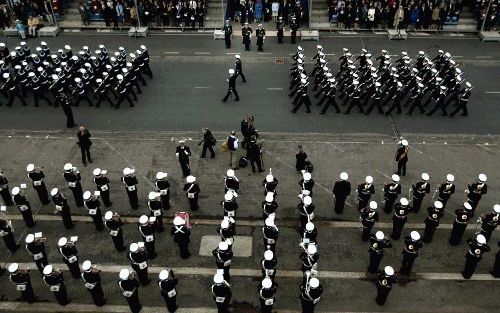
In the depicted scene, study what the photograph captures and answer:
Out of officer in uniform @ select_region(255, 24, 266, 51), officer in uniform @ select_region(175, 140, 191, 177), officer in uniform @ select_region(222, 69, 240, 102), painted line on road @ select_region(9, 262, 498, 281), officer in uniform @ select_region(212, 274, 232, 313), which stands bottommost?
painted line on road @ select_region(9, 262, 498, 281)

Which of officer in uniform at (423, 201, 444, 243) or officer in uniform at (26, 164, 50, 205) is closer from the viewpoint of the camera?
officer in uniform at (423, 201, 444, 243)

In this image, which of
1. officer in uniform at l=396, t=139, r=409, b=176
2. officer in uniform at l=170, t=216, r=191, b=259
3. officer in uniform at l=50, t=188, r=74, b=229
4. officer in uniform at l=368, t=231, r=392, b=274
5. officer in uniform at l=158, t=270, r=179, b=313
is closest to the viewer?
officer in uniform at l=158, t=270, r=179, b=313

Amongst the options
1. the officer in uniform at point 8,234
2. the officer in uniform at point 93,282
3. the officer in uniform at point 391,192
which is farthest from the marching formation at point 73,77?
the officer in uniform at point 391,192

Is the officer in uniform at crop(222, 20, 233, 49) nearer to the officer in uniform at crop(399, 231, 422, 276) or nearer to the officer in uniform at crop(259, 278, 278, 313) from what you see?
the officer in uniform at crop(399, 231, 422, 276)

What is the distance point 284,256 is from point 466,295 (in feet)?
15.2

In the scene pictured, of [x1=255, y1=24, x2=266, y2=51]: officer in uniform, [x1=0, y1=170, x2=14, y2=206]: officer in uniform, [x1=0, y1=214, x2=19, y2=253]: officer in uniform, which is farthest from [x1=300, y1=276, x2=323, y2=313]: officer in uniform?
[x1=255, y1=24, x2=266, y2=51]: officer in uniform

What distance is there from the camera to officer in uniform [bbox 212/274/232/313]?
1052cm

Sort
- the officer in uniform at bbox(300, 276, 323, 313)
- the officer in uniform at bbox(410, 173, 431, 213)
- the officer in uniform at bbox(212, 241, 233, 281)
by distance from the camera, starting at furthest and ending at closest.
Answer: the officer in uniform at bbox(410, 173, 431, 213) < the officer in uniform at bbox(212, 241, 233, 281) < the officer in uniform at bbox(300, 276, 323, 313)

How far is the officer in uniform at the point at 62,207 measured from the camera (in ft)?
43.4

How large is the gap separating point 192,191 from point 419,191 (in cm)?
659

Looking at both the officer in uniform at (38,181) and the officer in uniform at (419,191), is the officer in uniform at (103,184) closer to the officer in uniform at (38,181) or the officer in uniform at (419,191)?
the officer in uniform at (38,181)

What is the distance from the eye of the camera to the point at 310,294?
1063cm

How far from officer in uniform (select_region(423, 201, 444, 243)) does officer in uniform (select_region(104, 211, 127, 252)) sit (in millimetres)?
8231

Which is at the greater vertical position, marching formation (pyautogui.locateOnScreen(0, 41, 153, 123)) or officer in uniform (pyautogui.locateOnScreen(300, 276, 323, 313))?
marching formation (pyautogui.locateOnScreen(0, 41, 153, 123))
